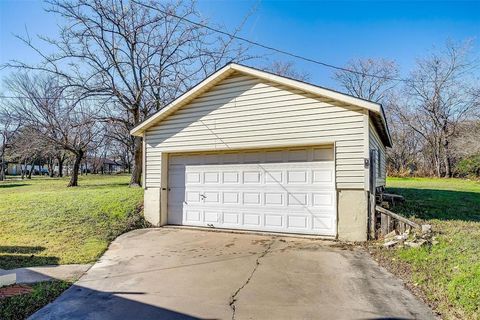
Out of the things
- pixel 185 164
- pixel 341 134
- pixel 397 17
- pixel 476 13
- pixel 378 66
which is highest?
pixel 378 66

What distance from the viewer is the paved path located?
5.06 meters

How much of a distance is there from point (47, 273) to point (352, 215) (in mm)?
6216

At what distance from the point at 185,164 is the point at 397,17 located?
915 centimetres

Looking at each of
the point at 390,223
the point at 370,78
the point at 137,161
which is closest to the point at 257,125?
the point at 390,223

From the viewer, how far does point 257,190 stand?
8523 mm

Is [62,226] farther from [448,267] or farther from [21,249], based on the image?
[448,267]

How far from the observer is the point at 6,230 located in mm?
8664

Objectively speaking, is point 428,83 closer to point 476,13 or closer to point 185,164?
point 476,13

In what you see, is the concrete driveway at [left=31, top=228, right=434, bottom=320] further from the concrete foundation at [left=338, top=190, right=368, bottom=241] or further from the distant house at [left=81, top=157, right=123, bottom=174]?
the distant house at [left=81, top=157, right=123, bottom=174]

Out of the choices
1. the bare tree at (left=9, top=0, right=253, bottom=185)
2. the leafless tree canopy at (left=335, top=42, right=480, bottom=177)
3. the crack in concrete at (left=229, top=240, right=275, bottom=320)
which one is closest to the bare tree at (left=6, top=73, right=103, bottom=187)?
the bare tree at (left=9, top=0, right=253, bottom=185)

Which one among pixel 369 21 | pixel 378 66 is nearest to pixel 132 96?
pixel 369 21

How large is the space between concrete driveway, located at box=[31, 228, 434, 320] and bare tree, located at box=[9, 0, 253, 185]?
1099 cm

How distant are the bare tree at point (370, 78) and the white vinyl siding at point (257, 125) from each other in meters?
27.7

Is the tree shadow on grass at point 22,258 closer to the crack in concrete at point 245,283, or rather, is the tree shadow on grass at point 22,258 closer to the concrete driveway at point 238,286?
the concrete driveway at point 238,286
